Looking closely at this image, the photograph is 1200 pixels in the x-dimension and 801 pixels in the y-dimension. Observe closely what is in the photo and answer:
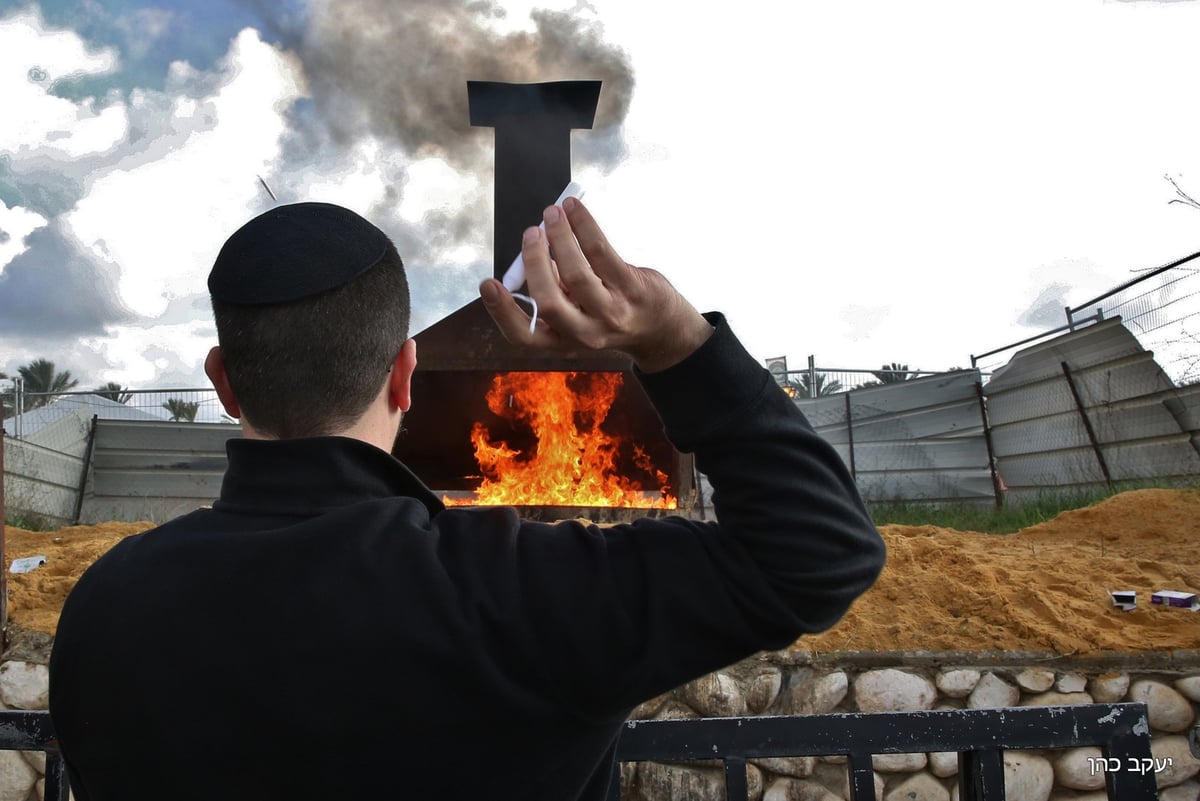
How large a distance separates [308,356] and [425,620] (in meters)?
0.35

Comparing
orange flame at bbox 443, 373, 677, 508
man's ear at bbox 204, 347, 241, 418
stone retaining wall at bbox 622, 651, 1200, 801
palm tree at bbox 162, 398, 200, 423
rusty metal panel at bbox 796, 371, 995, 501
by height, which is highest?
palm tree at bbox 162, 398, 200, 423

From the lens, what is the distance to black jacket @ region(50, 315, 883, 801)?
31.3 inches

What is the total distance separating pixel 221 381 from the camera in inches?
39.4

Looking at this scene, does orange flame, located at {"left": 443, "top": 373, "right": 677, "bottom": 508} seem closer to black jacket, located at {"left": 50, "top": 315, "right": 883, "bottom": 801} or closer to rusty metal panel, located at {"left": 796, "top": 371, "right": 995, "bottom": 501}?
rusty metal panel, located at {"left": 796, "top": 371, "right": 995, "bottom": 501}

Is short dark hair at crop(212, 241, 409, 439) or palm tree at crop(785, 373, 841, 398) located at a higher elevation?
palm tree at crop(785, 373, 841, 398)

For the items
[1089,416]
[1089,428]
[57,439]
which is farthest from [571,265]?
[57,439]

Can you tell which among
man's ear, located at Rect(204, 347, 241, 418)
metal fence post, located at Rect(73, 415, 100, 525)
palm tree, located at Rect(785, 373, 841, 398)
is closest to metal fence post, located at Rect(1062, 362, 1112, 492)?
palm tree, located at Rect(785, 373, 841, 398)

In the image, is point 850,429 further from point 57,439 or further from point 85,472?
point 57,439

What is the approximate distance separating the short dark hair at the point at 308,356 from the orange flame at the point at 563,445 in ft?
15.4

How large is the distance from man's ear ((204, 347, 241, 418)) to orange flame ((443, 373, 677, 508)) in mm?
4662

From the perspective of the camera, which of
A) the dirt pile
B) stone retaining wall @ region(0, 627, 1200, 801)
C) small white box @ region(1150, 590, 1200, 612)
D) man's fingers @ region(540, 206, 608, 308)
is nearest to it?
man's fingers @ region(540, 206, 608, 308)

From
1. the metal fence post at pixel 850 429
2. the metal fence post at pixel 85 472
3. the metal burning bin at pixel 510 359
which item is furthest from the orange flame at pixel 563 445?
the metal fence post at pixel 85 472

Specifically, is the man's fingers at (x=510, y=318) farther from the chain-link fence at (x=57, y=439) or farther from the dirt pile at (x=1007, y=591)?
the chain-link fence at (x=57, y=439)

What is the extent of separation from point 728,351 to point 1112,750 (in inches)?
48.8
